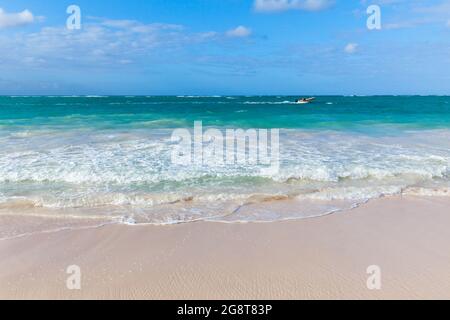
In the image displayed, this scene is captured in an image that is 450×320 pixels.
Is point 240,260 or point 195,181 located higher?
point 195,181

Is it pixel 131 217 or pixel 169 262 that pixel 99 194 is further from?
pixel 169 262

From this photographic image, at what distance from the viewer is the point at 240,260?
169 inches

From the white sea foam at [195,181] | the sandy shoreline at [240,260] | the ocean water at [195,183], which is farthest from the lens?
the white sea foam at [195,181]

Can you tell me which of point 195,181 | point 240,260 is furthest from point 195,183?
point 240,260

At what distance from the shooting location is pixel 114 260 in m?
4.29

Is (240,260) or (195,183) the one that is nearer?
(240,260)

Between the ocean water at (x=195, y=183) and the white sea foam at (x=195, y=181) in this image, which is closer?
the ocean water at (x=195, y=183)

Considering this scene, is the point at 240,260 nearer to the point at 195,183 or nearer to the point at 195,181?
the point at 195,183

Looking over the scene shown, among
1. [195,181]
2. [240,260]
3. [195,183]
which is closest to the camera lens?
[240,260]

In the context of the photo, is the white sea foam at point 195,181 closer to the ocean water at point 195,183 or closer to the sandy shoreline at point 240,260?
the ocean water at point 195,183

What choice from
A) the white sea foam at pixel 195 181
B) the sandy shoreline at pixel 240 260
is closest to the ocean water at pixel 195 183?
the white sea foam at pixel 195 181

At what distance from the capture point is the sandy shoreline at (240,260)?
364 cm

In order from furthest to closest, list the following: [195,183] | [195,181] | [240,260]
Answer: [195,181] < [195,183] < [240,260]

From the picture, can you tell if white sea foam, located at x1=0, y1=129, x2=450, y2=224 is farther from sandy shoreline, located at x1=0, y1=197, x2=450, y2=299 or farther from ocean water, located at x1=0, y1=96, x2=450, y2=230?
sandy shoreline, located at x1=0, y1=197, x2=450, y2=299
